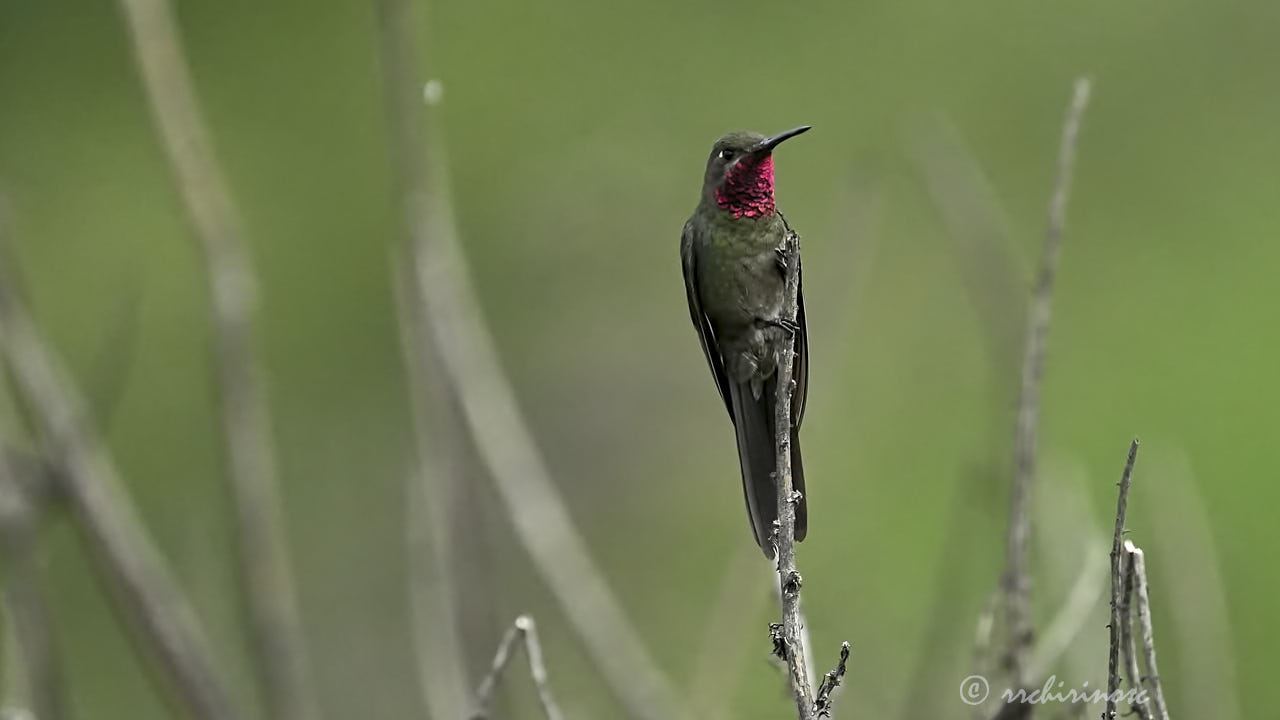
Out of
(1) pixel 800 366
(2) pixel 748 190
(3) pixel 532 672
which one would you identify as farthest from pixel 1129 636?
(2) pixel 748 190

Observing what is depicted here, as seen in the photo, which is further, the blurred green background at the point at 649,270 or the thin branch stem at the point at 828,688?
the blurred green background at the point at 649,270

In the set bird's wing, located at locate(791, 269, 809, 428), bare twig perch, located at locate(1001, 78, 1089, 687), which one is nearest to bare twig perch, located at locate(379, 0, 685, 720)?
bird's wing, located at locate(791, 269, 809, 428)

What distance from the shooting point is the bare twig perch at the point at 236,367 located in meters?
2.00

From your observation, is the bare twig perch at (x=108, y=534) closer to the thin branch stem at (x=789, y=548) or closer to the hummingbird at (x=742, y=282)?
the thin branch stem at (x=789, y=548)

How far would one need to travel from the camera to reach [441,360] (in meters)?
2.17

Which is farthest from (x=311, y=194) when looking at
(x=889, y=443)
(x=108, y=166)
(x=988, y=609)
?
(x=988, y=609)

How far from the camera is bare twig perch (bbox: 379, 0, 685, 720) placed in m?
2.03

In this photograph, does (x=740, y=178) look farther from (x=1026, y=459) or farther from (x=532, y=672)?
(x=532, y=672)

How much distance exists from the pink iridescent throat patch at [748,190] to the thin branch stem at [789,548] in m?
0.37

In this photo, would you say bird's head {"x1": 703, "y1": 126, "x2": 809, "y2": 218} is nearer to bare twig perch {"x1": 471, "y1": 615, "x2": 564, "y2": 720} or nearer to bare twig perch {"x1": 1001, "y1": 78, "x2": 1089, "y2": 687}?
bare twig perch {"x1": 1001, "y1": 78, "x2": 1089, "y2": 687}

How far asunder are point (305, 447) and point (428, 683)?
4.09 metres

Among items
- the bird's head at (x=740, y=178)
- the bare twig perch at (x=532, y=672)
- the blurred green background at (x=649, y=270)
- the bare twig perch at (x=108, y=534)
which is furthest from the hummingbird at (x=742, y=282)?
the blurred green background at (x=649, y=270)

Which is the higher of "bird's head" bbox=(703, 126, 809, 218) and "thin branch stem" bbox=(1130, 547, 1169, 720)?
"bird's head" bbox=(703, 126, 809, 218)

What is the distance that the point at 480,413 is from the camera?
2154mm
